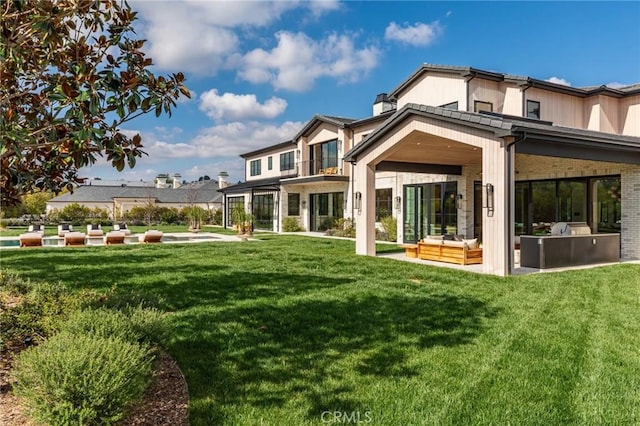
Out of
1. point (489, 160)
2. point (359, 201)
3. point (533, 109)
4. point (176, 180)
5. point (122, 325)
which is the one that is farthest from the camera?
point (176, 180)

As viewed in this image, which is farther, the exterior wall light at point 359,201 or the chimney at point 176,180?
the chimney at point 176,180

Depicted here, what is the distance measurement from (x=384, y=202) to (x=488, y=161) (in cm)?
1233

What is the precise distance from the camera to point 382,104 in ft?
92.0

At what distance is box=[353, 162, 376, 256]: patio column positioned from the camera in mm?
15336

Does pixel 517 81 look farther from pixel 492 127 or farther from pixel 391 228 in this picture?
pixel 492 127

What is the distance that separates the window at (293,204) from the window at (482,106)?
15.4 m

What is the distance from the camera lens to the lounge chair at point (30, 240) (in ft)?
61.9

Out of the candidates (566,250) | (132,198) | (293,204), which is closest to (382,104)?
(293,204)

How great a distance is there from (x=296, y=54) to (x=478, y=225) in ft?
37.2

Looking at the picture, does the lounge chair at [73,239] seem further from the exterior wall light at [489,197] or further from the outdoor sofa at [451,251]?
the exterior wall light at [489,197]

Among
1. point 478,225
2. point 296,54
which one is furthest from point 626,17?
point 296,54

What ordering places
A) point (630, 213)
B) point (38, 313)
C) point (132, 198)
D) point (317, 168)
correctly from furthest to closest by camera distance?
point (132, 198)
point (317, 168)
point (630, 213)
point (38, 313)

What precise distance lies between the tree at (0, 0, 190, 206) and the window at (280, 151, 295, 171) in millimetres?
27322

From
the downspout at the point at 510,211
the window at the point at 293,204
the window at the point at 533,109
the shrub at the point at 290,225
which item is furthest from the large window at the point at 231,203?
the downspout at the point at 510,211
